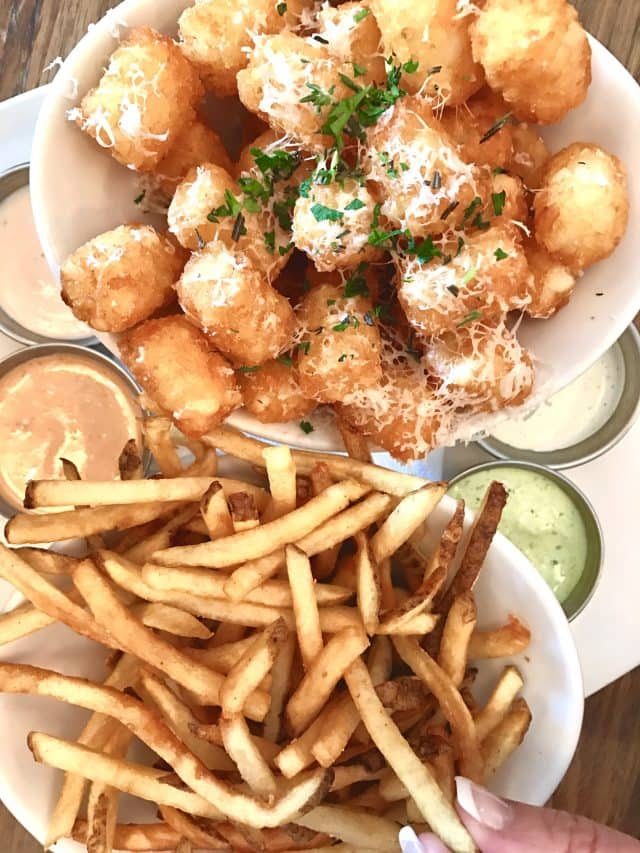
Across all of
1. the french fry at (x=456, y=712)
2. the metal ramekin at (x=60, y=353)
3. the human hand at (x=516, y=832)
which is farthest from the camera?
the metal ramekin at (x=60, y=353)

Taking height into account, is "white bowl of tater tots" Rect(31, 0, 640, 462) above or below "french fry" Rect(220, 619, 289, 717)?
above

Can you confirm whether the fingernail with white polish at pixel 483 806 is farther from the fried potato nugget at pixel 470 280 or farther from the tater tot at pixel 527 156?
the tater tot at pixel 527 156

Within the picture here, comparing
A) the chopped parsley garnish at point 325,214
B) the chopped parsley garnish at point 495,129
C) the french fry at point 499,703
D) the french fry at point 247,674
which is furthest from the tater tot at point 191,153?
the french fry at point 499,703

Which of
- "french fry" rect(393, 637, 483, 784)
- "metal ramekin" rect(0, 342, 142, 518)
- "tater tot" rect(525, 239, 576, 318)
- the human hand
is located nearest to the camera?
the human hand

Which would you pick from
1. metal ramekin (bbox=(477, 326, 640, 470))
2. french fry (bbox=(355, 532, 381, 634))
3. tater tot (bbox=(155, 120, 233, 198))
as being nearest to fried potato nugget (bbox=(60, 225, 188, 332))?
tater tot (bbox=(155, 120, 233, 198))

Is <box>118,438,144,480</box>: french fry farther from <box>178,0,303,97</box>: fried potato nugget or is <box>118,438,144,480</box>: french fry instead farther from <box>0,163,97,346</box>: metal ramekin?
<box>178,0,303,97</box>: fried potato nugget
